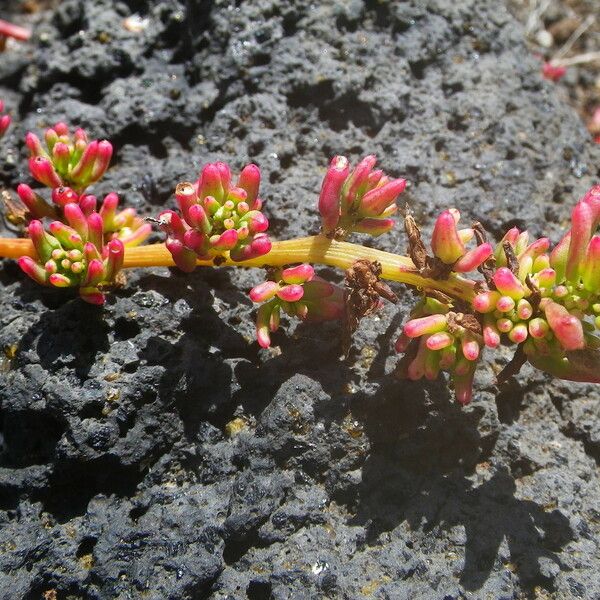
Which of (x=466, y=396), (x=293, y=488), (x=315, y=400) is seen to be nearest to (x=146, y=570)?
(x=293, y=488)

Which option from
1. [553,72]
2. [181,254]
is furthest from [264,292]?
[553,72]

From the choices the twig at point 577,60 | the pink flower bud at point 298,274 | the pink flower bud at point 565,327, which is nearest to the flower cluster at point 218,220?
the pink flower bud at point 298,274

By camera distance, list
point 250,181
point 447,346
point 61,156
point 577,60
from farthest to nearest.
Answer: point 577,60, point 61,156, point 250,181, point 447,346

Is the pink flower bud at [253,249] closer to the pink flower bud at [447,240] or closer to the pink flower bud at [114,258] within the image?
the pink flower bud at [114,258]

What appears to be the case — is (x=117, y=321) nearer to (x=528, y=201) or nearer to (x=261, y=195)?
(x=261, y=195)

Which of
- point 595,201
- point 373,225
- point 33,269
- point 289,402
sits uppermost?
point 595,201

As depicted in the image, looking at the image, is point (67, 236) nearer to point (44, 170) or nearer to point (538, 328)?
point (44, 170)
